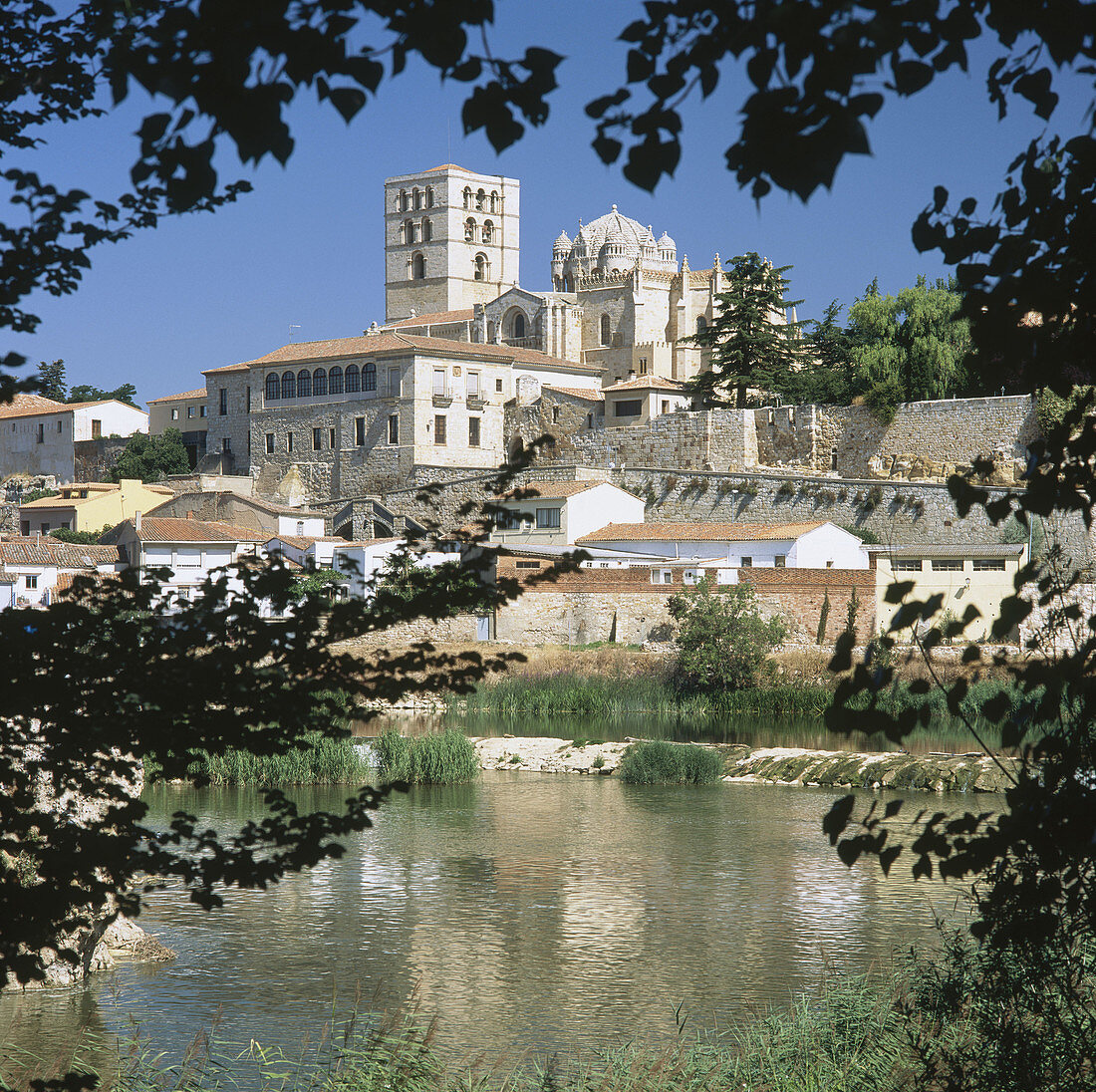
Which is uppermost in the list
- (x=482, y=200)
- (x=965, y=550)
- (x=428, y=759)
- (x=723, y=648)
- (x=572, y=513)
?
(x=482, y=200)

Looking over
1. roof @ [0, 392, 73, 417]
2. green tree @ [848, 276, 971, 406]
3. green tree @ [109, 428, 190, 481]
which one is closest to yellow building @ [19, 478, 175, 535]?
green tree @ [109, 428, 190, 481]

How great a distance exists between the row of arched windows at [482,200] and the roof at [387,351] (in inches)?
995

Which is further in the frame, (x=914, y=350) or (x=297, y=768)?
(x=914, y=350)

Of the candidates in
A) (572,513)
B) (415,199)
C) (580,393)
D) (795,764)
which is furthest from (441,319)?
(795,764)

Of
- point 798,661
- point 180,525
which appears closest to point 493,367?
point 180,525

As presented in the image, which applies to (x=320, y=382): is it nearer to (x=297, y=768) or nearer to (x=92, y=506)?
(x=92, y=506)

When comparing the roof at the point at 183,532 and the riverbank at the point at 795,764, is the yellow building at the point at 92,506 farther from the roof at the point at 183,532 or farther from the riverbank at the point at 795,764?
the riverbank at the point at 795,764

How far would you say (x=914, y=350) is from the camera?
3922 centimetres

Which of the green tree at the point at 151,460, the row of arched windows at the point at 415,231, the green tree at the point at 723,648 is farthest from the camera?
the row of arched windows at the point at 415,231

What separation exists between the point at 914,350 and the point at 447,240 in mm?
37638

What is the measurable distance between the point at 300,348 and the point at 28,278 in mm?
47635

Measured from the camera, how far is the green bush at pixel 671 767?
19297mm

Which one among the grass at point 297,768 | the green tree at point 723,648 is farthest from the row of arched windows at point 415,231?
the grass at point 297,768

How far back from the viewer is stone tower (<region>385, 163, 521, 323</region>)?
72.1 meters
